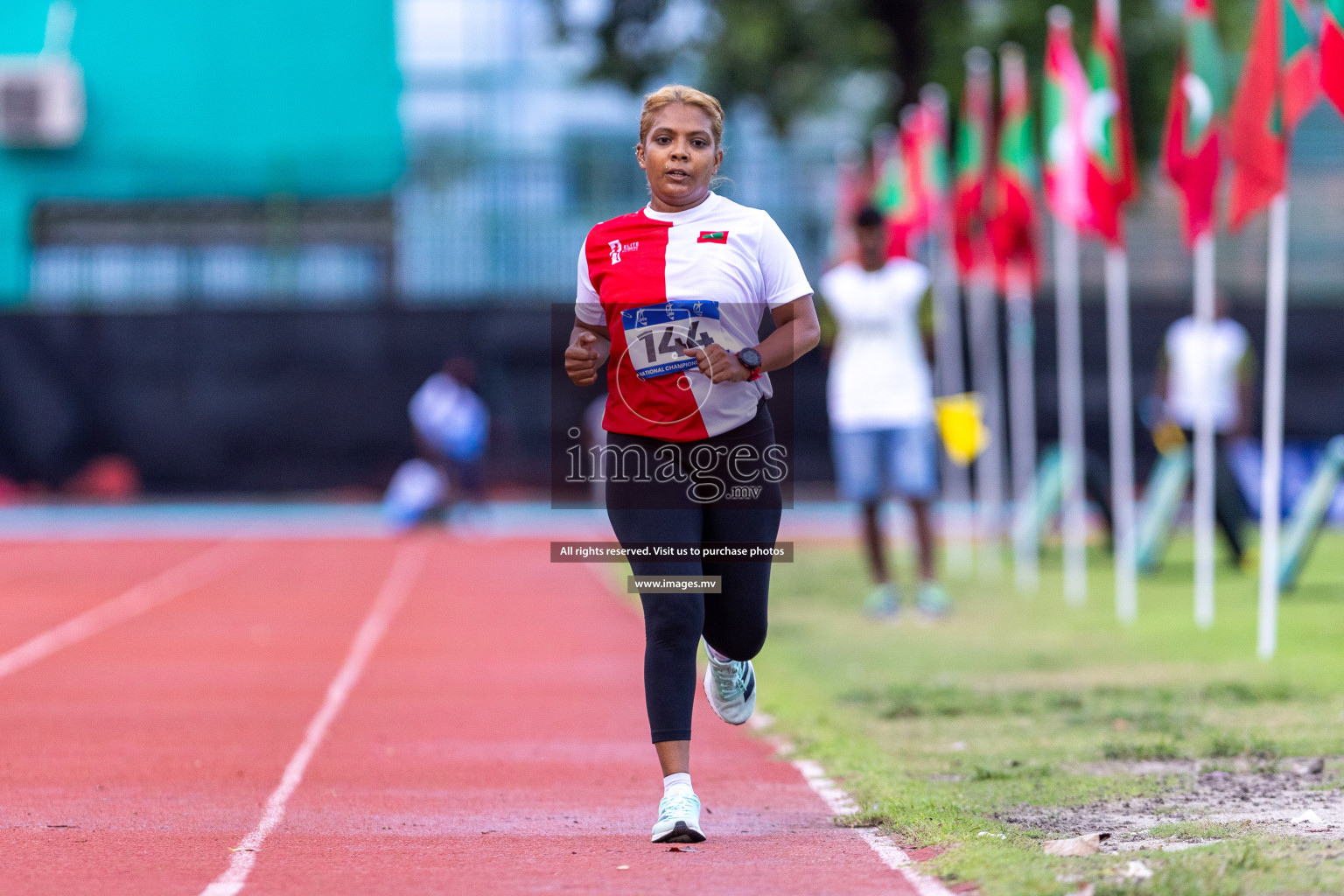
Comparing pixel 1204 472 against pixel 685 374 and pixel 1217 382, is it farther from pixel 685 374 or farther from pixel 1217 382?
pixel 685 374

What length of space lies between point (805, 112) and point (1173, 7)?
5707mm

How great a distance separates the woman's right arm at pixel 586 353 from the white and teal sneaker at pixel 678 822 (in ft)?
3.63

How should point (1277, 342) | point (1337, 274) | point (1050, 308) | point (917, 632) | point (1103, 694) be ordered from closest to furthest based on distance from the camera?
1. point (1103, 694)
2. point (1277, 342)
3. point (917, 632)
4. point (1050, 308)
5. point (1337, 274)

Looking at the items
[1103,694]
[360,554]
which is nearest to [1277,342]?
[1103,694]

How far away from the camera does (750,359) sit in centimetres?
487

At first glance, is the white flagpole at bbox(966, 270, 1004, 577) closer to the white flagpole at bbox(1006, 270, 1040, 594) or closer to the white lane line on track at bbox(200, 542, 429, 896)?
the white flagpole at bbox(1006, 270, 1040, 594)

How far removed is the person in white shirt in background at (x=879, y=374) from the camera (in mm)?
10266

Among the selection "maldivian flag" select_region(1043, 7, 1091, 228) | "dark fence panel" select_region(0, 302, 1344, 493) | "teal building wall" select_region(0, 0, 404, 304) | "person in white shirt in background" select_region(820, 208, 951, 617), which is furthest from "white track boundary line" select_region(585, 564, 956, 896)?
"teal building wall" select_region(0, 0, 404, 304)

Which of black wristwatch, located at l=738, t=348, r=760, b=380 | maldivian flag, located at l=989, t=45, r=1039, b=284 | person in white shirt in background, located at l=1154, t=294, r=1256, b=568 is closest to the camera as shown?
black wristwatch, located at l=738, t=348, r=760, b=380

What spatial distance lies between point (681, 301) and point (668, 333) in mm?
91

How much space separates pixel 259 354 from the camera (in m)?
24.5

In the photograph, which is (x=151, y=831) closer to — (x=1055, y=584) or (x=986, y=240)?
(x=1055, y=584)

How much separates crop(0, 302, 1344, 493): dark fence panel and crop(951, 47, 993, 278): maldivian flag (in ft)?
29.0

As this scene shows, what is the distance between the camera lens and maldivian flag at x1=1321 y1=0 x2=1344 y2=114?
8.13m
